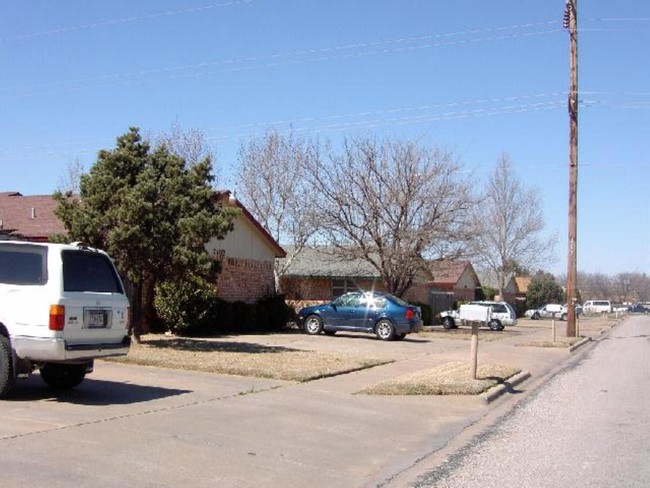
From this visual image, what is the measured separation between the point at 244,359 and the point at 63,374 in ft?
17.7

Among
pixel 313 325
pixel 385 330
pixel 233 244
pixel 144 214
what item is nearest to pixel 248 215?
pixel 233 244

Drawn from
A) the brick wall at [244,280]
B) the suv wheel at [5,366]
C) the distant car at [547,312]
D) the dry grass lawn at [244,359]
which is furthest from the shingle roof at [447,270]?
the suv wheel at [5,366]

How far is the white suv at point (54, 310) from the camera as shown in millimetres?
9484

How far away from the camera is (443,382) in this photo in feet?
45.0

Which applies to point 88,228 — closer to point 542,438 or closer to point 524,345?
point 542,438

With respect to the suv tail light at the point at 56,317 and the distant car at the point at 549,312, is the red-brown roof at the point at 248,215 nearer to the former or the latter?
the suv tail light at the point at 56,317

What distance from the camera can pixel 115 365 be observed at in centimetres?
1397

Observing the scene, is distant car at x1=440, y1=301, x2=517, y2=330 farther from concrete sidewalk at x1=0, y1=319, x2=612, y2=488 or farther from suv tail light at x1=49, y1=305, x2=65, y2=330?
suv tail light at x1=49, y1=305, x2=65, y2=330

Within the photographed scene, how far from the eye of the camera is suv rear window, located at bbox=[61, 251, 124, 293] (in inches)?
393

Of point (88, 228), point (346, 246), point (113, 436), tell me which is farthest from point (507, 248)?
point (113, 436)

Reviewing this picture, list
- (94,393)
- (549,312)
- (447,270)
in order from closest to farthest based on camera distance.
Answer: (94,393), (447,270), (549,312)

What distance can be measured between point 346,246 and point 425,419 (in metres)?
22.7

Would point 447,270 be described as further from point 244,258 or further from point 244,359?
point 244,359

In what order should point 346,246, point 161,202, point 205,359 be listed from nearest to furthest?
1. point 205,359
2. point 161,202
3. point 346,246
